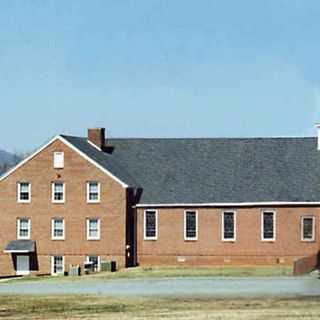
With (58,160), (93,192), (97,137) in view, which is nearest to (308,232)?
(93,192)

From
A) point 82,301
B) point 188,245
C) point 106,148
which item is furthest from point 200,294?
point 106,148

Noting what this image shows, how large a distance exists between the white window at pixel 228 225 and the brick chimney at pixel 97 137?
Result: 36.4 feet

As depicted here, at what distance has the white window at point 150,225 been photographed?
257 ft

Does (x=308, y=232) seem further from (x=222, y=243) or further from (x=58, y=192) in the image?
(x=58, y=192)

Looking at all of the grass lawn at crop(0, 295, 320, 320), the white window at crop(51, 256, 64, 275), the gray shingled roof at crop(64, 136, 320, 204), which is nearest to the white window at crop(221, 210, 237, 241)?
the gray shingled roof at crop(64, 136, 320, 204)

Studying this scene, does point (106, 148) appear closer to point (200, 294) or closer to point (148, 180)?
point (148, 180)

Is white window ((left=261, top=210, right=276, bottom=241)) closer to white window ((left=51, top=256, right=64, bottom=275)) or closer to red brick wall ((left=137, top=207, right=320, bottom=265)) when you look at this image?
red brick wall ((left=137, top=207, right=320, bottom=265))

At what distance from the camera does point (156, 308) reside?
36281 mm

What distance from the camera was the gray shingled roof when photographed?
78.2 metres

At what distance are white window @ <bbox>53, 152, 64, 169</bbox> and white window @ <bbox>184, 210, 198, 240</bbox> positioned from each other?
9.26 metres

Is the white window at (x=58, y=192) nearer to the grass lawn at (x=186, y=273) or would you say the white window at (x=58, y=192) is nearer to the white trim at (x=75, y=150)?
the white trim at (x=75, y=150)

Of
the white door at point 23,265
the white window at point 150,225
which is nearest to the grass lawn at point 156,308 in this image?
the white window at point 150,225

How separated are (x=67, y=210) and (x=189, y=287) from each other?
3085cm

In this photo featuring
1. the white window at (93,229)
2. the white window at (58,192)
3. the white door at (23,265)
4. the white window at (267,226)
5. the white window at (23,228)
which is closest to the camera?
the white window at (267,226)
